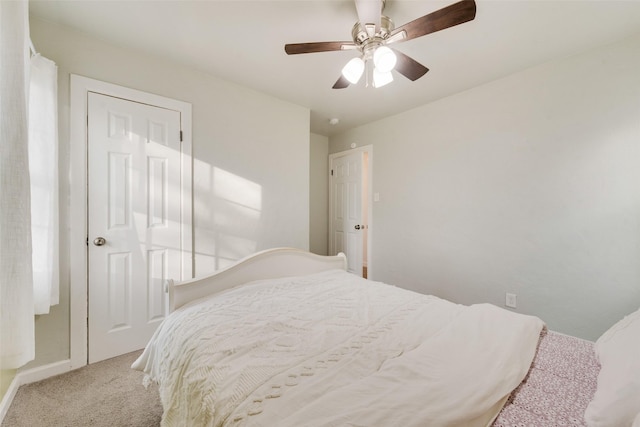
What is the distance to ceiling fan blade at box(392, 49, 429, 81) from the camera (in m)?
1.58

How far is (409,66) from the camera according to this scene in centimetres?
165

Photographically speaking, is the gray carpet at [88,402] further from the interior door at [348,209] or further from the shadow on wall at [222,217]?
the interior door at [348,209]

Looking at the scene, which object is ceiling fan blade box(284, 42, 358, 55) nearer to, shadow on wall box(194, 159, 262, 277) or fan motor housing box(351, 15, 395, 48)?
fan motor housing box(351, 15, 395, 48)

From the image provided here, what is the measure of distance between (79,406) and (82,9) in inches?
99.1

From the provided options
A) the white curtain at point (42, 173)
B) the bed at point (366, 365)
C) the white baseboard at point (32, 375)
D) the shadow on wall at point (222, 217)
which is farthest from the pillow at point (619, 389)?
the white baseboard at point (32, 375)

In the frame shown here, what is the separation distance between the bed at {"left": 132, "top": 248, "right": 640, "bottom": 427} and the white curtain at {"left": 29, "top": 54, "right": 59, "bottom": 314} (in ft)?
3.01

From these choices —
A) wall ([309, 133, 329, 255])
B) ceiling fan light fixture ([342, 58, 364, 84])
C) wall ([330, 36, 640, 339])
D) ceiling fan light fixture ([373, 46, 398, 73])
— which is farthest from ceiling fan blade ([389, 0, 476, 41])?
wall ([309, 133, 329, 255])

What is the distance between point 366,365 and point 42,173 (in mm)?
2197

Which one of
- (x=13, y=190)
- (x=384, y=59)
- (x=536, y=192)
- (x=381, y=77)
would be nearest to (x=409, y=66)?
(x=381, y=77)

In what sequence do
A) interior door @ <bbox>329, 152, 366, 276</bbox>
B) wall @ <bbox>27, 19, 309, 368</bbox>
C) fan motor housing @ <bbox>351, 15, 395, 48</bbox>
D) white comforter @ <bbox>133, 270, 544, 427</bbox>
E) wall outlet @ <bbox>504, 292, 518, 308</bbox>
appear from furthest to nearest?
interior door @ <bbox>329, 152, 366, 276</bbox>
wall outlet @ <bbox>504, 292, 518, 308</bbox>
wall @ <bbox>27, 19, 309, 368</bbox>
fan motor housing @ <bbox>351, 15, 395, 48</bbox>
white comforter @ <bbox>133, 270, 544, 427</bbox>

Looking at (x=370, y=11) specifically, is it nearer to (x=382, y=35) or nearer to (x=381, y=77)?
(x=382, y=35)

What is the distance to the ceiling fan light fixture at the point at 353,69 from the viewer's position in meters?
1.58

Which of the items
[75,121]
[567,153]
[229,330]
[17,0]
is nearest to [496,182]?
[567,153]

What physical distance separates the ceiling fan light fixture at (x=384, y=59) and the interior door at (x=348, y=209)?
2.34 meters
